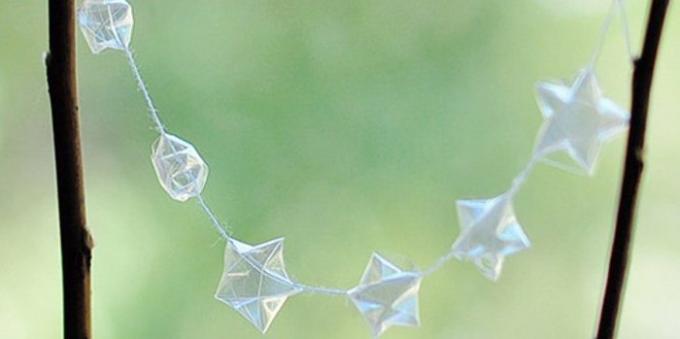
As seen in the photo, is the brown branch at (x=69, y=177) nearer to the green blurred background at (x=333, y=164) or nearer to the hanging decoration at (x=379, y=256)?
the hanging decoration at (x=379, y=256)

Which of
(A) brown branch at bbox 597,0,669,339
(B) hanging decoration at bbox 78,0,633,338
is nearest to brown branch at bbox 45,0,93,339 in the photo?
(B) hanging decoration at bbox 78,0,633,338

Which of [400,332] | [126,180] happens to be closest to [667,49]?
[400,332]

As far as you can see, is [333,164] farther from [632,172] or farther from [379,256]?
[632,172]

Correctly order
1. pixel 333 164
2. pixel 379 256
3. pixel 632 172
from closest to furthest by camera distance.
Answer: pixel 632 172, pixel 379 256, pixel 333 164

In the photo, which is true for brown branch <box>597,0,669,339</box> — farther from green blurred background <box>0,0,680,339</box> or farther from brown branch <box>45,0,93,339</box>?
green blurred background <box>0,0,680,339</box>

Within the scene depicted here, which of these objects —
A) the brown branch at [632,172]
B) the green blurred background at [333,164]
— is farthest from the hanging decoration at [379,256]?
the green blurred background at [333,164]

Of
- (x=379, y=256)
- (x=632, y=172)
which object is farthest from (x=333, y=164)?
(x=632, y=172)

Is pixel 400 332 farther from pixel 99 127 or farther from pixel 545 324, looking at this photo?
pixel 99 127
